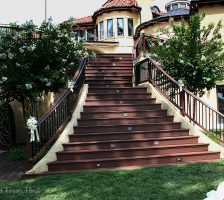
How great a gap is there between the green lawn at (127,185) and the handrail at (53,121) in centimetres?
94

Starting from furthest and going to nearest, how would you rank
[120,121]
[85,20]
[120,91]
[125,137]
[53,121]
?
[85,20]
[120,91]
[120,121]
[125,137]
[53,121]

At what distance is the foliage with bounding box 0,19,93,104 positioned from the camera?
9984mm

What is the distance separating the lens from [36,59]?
33.9ft

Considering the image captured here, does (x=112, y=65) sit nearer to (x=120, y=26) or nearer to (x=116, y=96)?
(x=116, y=96)

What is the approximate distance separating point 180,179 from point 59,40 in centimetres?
602

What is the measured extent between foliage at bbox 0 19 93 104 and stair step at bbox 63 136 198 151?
94.5 inches

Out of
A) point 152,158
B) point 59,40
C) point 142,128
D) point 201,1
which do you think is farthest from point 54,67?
point 201,1

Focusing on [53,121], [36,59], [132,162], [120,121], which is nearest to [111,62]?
[36,59]

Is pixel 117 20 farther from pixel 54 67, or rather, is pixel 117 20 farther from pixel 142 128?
A: pixel 142 128

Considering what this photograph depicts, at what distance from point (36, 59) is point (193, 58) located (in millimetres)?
5066

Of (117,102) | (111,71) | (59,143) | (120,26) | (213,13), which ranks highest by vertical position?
(120,26)

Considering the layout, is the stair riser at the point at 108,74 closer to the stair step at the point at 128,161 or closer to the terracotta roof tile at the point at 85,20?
the stair step at the point at 128,161

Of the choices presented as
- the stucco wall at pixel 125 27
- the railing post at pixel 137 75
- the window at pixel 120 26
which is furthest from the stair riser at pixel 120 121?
the window at pixel 120 26

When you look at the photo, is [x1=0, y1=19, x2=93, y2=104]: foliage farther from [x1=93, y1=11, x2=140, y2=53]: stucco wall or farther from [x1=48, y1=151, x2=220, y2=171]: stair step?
[x1=93, y1=11, x2=140, y2=53]: stucco wall
